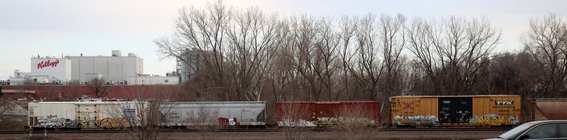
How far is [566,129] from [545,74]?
46692mm

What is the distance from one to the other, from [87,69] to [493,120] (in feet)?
396

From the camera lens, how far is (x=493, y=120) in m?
37.3

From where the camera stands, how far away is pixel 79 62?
140 m

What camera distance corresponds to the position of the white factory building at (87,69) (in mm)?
135500

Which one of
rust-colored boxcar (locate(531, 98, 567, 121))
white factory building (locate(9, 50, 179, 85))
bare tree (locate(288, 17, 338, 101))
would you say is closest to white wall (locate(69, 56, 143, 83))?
white factory building (locate(9, 50, 179, 85))

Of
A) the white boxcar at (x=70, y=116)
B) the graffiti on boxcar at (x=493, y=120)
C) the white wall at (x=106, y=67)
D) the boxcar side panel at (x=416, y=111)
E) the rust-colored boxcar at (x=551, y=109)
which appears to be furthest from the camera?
the white wall at (x=106, y=67)

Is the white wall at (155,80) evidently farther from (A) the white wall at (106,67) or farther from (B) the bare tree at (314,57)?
(B) the bare tree at (314,57)

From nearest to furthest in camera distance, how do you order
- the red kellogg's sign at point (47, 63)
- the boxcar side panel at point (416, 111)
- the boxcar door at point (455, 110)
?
1. the boxcar door at point (455, 110)
2. the boxcar side panel at point (416, 111)
3. the red kellogg's sign at point (47, 63)

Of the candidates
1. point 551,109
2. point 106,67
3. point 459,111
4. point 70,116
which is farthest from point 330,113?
point 106,67

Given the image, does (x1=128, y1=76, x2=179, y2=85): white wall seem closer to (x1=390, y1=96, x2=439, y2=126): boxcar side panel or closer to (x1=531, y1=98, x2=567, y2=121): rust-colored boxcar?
(x1=390, y1=96, x2=439, y2=126): boxcar side panel

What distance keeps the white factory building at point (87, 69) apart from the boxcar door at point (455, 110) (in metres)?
102

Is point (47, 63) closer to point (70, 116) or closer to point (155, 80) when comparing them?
point (155, 80)

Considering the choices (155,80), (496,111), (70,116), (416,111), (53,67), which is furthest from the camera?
(53,67)

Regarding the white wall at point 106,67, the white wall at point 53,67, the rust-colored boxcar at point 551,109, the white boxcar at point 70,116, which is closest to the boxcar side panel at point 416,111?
the rust-colored boxcar at point 551,109
